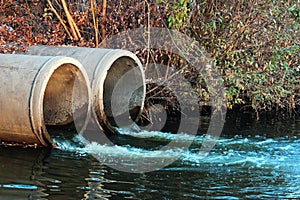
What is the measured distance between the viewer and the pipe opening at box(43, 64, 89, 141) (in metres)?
9.16

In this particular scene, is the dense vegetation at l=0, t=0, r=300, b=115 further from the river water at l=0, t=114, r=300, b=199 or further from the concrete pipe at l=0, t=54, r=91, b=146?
the concrete pipe at l=0, t=54, r=91, b=146

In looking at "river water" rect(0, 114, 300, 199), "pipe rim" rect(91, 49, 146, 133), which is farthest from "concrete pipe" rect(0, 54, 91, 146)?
"pipe rim" rect(91, 49, 146, 133)

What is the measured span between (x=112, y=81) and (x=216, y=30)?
2288mm

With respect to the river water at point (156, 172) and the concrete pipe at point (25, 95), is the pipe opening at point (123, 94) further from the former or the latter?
the concrete pipe at point (25, 95)

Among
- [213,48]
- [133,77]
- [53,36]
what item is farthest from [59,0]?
[213,48]

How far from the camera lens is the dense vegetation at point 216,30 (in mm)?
10883

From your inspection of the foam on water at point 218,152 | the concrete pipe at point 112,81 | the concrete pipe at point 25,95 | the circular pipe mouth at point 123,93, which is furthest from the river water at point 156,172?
the circular pipe mouth at point 123,93

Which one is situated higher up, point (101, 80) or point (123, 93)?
point (101, 80)

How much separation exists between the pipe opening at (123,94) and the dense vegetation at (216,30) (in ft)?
2.05

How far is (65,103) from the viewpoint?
379 inches

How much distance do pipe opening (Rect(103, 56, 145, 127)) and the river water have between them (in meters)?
1.03

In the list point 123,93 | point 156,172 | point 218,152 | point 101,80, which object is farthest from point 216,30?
point 156,172

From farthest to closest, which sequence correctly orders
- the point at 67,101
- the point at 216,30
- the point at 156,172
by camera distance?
the point at 216,30, the point at 67,101, the point at 156,172

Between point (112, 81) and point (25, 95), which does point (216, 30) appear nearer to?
point (112, 81)
